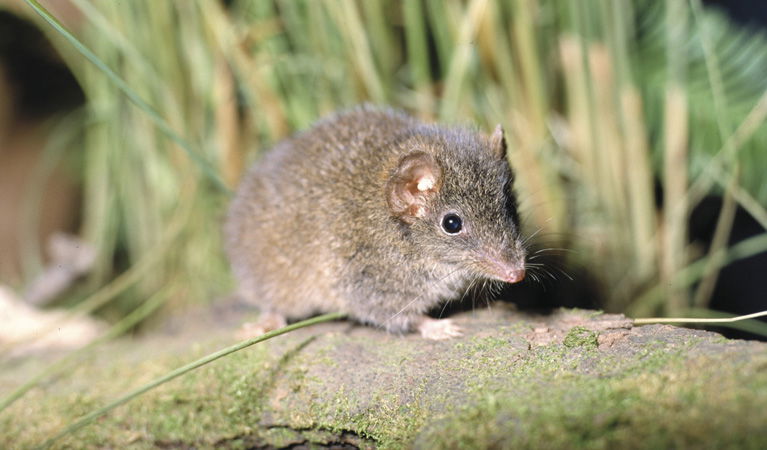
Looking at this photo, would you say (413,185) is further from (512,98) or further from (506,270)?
(512,98)

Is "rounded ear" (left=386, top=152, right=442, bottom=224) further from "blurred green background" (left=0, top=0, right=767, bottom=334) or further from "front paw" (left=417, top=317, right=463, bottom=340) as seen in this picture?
"blurred green background" (left=0, top=0, right=767, bottom=334)

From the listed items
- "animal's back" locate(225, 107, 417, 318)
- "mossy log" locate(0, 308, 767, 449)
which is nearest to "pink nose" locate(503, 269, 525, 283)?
"mossy log" locate(0, 308, 767, 449)

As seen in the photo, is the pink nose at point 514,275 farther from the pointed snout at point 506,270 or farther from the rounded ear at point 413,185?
the rounded ear at point 413,185

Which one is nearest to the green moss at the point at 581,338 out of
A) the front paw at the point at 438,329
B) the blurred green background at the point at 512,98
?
the front paw at the point at 438,329

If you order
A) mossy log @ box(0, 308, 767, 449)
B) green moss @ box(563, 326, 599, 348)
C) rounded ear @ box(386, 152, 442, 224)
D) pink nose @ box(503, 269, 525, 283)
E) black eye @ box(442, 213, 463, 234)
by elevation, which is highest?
rounded ear @ box(386, 152, 442, 224)

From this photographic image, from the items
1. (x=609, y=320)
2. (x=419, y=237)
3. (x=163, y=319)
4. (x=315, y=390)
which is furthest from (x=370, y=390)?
(x=163, y=319)

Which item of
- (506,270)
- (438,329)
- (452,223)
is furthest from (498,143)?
(438,329)

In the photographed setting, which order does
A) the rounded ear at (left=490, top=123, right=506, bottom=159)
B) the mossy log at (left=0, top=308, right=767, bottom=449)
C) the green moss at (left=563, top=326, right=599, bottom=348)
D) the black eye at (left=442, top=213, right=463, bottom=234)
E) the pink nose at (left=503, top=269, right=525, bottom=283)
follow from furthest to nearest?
1. the rounded ear at (left=490, top=123, right=506, bottom=159)
2. the black eye at (left=442, top=213, right=463, bottom=234)
3. the pink nose at (left=503, top=269, right=525, bottom=283)
4. the green moss at (left=563, top=326, right=599, bottom=348)
5. the mossy log at (left=0, top=308, right=767, bottom=449)
